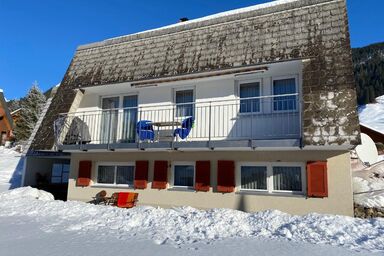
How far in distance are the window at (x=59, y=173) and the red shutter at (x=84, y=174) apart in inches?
224

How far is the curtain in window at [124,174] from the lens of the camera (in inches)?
501

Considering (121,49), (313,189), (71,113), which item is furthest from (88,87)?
(313,189)

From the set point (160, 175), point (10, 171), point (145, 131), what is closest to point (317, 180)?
point (160, 175)

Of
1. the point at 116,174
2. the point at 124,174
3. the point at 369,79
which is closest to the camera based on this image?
the point at 124,174

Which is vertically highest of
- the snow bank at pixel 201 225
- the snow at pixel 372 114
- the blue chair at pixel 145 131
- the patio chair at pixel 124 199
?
the snow at pixel 372 114

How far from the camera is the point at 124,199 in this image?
1157cm

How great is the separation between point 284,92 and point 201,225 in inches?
213

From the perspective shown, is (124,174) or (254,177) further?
(124,174)

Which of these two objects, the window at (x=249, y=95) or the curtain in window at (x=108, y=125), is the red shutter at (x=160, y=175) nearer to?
the curtain in window at (x=108, y=125)

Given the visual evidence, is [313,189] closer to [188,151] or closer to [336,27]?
[188,151]

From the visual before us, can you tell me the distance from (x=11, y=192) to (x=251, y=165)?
400 inches

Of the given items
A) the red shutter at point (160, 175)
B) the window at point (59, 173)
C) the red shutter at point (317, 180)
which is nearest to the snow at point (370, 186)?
the red shutter at point (317, 180)

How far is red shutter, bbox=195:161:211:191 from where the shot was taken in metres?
11.0

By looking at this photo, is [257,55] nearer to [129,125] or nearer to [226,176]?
[226,176]
